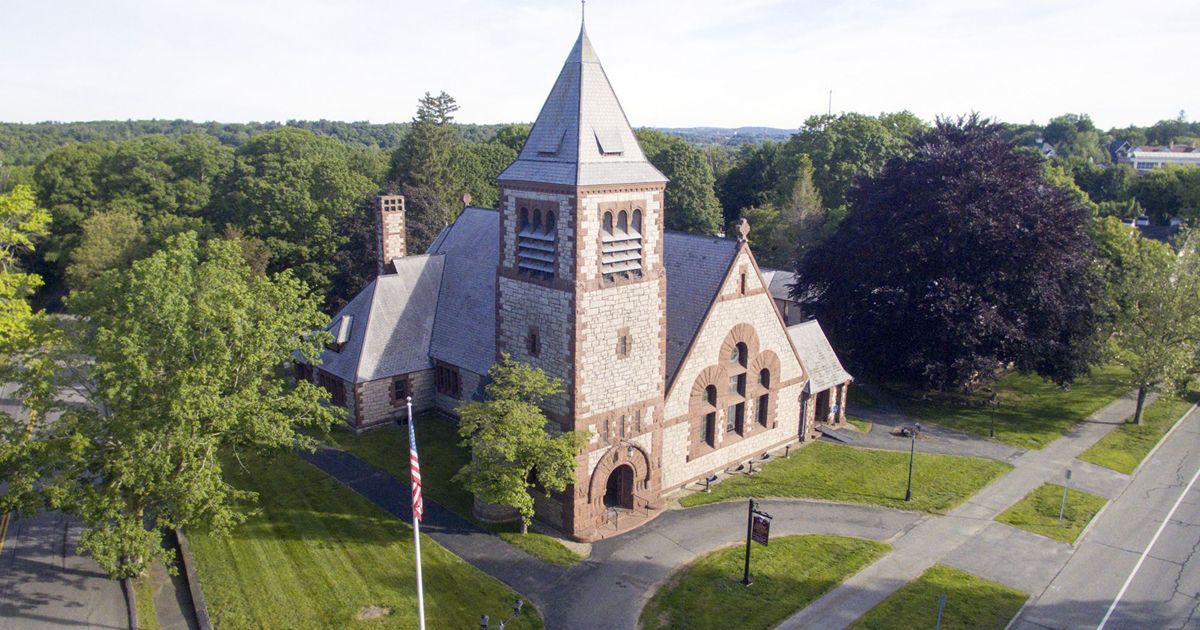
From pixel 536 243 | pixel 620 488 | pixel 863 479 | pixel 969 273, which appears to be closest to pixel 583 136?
pixel 536 243

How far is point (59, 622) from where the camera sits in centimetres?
2145

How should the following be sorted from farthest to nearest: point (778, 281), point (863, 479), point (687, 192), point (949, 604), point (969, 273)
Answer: point (687, 192) → point (778, 281) → point (969, 273) → point (863, 479) → point (949, 604)

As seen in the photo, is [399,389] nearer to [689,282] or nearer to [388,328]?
[388,328]

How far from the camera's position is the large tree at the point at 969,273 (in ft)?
128

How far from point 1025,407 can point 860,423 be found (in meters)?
10.6

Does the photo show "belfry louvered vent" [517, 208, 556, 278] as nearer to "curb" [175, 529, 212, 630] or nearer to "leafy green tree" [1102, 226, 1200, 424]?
"curb" [175, 529, 212, 630]

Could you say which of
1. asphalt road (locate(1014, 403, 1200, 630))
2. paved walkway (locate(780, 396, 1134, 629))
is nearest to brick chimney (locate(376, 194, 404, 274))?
paved walkway (locate(780, 396, 1134, 629))

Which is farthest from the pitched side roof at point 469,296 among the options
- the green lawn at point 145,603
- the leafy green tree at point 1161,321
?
the leafy green tree at point 1161,321

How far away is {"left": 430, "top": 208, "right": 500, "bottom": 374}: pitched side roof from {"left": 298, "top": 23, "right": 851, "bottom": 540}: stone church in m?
0.10

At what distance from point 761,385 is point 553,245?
13073mm

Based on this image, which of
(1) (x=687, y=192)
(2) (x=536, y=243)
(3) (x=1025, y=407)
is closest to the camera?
(2) (x=536, y=243)

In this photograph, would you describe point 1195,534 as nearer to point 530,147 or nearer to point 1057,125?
point 530,147

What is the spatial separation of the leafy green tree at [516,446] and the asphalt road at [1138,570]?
14370 millimetres

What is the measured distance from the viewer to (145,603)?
2259 centimetres
